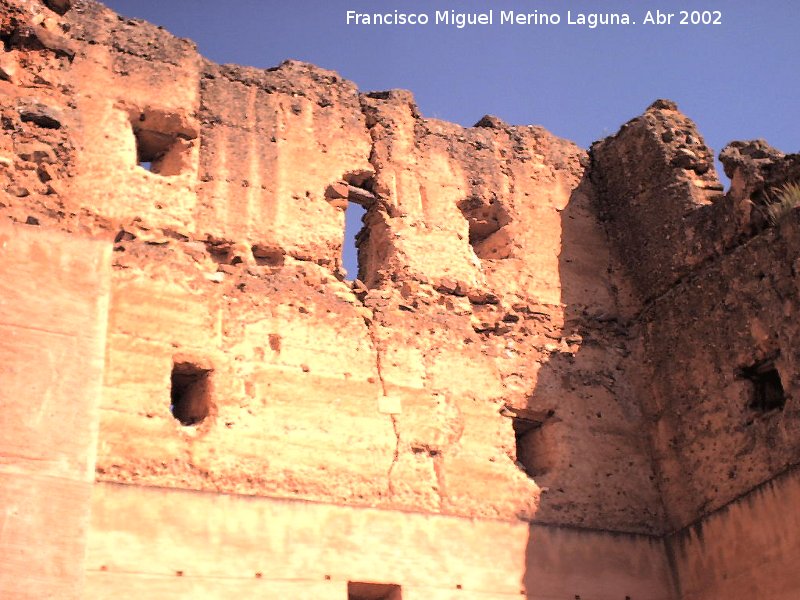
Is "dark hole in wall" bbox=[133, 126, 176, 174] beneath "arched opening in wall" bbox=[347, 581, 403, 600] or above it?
above

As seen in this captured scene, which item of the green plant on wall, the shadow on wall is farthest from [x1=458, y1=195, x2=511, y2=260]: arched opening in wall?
the green plant on wall

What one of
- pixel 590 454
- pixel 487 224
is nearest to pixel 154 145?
pixel 487 224

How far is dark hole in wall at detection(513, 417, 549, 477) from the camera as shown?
8.56 meters

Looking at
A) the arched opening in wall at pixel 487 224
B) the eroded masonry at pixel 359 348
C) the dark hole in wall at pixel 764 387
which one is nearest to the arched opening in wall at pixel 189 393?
the eroded masonry at pixel 359 348

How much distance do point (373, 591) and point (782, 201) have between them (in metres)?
4.00

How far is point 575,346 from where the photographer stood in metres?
9.10

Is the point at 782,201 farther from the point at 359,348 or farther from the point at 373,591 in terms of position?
the point at 373,591

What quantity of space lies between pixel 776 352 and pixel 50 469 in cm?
488

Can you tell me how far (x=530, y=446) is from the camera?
28.6ft

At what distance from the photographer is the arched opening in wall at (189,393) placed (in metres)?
7.40

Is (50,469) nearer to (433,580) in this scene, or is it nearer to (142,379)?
(142,379)

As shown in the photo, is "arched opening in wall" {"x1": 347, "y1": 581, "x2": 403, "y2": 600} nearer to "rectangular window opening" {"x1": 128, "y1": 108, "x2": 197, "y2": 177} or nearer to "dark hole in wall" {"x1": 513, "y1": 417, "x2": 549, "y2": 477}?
"dark hole in wall" {"x1": 513, "y1": 417, "x2": 549, "y2": 477}

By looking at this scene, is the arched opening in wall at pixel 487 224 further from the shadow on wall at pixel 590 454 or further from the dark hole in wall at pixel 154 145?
the dark hole in wall at pixel 154 145

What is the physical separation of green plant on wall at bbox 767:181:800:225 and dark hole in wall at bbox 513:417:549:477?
7.49 ft
